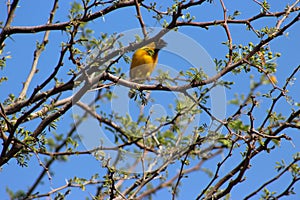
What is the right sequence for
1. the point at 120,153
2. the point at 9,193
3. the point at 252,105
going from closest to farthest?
1. the point at 252,105
2. the point at 120,153
3. the point at 9,193

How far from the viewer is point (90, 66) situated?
8.51ft

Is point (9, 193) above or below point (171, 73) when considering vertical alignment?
below

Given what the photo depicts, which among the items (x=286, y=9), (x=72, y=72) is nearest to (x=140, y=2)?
(x=72, y=72)

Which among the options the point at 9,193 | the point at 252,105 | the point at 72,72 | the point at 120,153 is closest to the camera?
the point at 252,105

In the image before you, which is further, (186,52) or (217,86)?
(186,52)

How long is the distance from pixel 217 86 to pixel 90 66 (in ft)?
2.27

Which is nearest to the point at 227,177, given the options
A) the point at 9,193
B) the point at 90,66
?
the point at 90,66

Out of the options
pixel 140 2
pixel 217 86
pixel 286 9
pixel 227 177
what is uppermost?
pixel 140 2

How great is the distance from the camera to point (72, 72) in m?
2.59

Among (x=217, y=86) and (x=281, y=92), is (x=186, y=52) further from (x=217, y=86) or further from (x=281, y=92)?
(x=281, y=92)

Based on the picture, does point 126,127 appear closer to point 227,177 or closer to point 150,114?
point 150,114

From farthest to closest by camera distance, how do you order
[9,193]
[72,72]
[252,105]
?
[9,193] < [72,72] < [252,105]

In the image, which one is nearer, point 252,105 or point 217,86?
point 252,105

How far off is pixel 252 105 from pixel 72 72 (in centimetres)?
95
